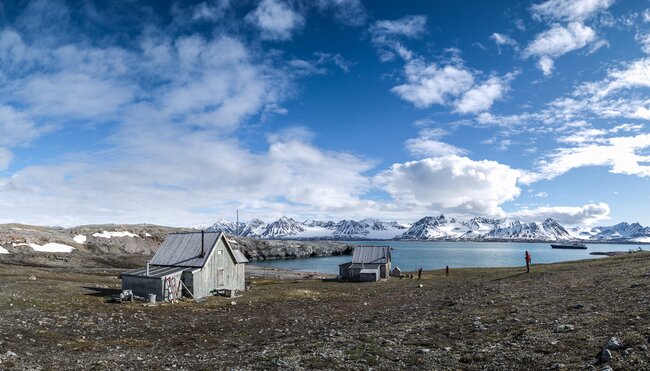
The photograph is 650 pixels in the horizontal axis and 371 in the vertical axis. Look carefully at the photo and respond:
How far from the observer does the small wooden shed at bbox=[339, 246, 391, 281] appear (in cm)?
6375

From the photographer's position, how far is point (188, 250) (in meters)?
46.2

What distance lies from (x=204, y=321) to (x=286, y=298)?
1371 centimetres

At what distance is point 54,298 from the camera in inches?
1313

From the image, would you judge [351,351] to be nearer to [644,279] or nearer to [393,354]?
[393,354]

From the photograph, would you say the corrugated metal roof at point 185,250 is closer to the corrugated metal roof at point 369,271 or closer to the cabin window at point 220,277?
the cabin window at point 220,277

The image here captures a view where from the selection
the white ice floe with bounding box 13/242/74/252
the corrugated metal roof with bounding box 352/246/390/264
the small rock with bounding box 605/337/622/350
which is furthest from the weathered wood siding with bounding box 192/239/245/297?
the white ice floe with bounding box 13/242/74/252

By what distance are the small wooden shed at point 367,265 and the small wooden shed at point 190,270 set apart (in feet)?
68.3

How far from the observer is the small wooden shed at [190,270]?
38812 mm

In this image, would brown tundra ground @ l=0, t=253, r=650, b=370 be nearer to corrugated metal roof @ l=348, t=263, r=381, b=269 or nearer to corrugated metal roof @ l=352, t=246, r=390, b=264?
corrugated metal roof @ l=348, t=263, r=381, b=269

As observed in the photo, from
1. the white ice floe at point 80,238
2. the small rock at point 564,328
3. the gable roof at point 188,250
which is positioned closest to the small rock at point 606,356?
the small rock at point 564,328

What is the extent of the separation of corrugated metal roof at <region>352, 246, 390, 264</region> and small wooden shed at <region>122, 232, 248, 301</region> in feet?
76.1

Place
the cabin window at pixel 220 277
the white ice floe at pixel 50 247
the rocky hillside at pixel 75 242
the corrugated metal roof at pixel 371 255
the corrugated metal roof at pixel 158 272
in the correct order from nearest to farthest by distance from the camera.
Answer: the corrugated metal roof at pixel 158 272 < the cabin window at pixel 220 277 < the corrugated metal roof at pixel 371 255 < the rocky hillside at pixel 75 242 < the white ice floe at pixel 50 247

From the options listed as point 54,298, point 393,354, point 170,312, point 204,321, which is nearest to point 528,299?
point 393,354

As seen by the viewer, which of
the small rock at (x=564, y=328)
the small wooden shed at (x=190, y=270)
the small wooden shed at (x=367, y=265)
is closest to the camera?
the small rock at (x=564, y=328)
